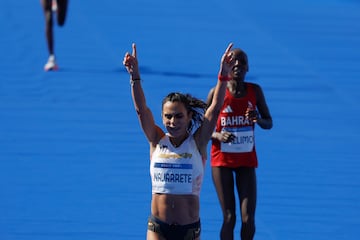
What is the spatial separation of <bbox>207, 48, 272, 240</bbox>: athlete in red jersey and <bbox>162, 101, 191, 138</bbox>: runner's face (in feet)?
3.24

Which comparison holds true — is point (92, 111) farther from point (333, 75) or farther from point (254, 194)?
point (254, 194)

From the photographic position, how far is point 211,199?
8.24m

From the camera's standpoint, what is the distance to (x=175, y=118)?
5527mm

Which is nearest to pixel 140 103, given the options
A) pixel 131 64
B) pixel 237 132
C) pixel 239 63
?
pixel 131 64

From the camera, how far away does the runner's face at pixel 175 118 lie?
551cm

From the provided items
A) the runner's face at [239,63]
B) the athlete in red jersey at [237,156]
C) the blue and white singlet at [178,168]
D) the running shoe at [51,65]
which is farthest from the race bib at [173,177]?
the running shoe at [51,65]

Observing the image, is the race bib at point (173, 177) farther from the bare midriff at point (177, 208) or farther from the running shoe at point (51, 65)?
the running shoe at point (51, 65)

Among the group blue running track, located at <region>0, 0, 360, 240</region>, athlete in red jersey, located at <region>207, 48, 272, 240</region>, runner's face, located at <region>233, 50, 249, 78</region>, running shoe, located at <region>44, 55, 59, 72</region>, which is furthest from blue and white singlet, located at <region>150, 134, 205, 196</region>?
running shoe, located at <region>44, 55, 59, 72</region>

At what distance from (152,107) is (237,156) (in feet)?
14.4

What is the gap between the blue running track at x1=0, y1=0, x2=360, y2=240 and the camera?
7852mm

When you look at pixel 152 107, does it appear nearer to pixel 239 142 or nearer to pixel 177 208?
pixel 239 142

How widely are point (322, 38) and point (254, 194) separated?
26.3ft

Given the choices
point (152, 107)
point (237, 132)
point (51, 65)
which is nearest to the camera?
point (237, 132)

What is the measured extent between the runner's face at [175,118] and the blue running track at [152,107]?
207cm
